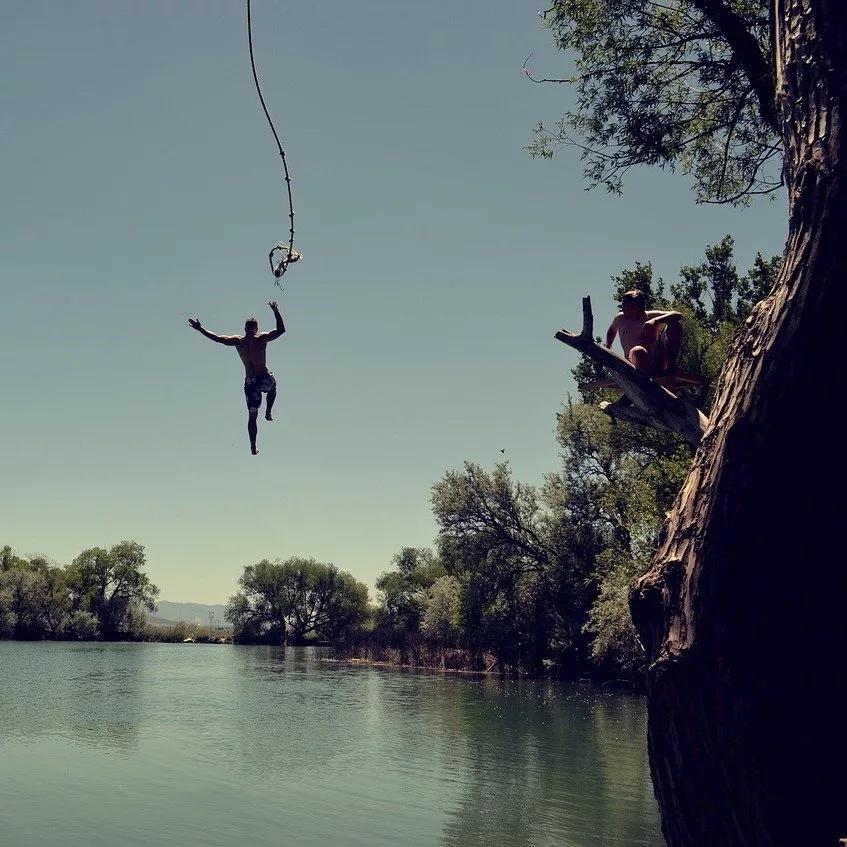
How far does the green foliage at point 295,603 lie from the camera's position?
4058 inches

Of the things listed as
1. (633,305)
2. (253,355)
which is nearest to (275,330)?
(253,355)

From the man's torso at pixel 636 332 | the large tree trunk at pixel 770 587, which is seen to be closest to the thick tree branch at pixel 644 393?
the man's torso at pixel 636 332

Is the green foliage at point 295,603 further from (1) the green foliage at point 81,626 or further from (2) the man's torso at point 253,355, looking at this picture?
(2) the man's torso at point 253,355

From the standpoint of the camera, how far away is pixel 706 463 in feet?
13.7

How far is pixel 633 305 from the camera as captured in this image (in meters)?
7.36

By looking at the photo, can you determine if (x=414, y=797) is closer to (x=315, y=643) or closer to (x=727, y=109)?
(x=727, y=109)

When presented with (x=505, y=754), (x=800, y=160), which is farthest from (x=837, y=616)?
(x=505, y=754)

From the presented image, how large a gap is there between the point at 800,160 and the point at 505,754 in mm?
22856

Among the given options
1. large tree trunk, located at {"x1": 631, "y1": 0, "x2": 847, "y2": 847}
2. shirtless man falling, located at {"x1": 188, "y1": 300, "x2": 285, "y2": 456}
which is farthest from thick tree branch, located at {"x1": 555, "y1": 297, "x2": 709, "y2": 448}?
shirtless man falling, located at {"x1": 188, "y1": 300, "x2": 285, "y2": 456}

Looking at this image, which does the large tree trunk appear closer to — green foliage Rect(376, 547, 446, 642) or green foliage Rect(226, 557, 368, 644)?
green foliage Rect(376, 547, 446, 642)

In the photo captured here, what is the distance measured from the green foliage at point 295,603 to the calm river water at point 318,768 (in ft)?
211

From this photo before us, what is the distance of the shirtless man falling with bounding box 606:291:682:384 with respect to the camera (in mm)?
6746

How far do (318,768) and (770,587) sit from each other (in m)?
20.2

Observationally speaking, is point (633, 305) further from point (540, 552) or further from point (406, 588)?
point (406, 588)
